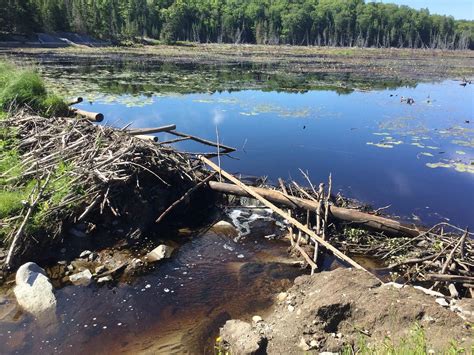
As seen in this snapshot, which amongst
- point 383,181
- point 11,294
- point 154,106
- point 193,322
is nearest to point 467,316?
point 193,322

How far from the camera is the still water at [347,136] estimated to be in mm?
12297

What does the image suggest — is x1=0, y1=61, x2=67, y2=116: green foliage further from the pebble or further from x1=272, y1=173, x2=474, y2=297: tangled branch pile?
the pebble

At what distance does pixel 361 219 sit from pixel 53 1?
85.8 meters

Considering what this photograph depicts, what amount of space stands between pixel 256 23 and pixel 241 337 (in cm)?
14181

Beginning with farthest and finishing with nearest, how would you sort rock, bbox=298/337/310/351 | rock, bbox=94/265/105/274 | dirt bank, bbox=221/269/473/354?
1. rock, bbox=94/265/105/274
2. rock, bbox=298/337/310/351
3. dirt bank, bbox=221/269/473/354

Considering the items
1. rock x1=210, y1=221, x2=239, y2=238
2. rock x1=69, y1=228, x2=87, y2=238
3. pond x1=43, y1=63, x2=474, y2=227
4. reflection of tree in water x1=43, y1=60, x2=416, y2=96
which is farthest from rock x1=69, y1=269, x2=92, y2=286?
reflection of tree in water x1=43, y1=60, x2=416, y2=96

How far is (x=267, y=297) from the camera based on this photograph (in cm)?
702

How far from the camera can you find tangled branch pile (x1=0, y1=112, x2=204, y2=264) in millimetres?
7676

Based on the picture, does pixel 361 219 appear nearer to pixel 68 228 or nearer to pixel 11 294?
pixel 68 228

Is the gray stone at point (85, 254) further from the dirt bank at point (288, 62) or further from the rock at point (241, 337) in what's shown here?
the dirt bank at point (288, 62)

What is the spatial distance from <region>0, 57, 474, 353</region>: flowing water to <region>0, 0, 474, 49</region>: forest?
64.4 m

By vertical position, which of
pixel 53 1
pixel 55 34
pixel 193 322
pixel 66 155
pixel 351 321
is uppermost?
pixel 53 1

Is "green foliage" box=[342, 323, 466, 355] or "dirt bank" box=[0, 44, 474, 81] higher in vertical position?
"dirt bank" box=[0, 44, 474, 81]

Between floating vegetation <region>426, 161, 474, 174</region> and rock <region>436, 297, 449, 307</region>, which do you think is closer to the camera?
rock <region>436, 297, 449, 307</region>
